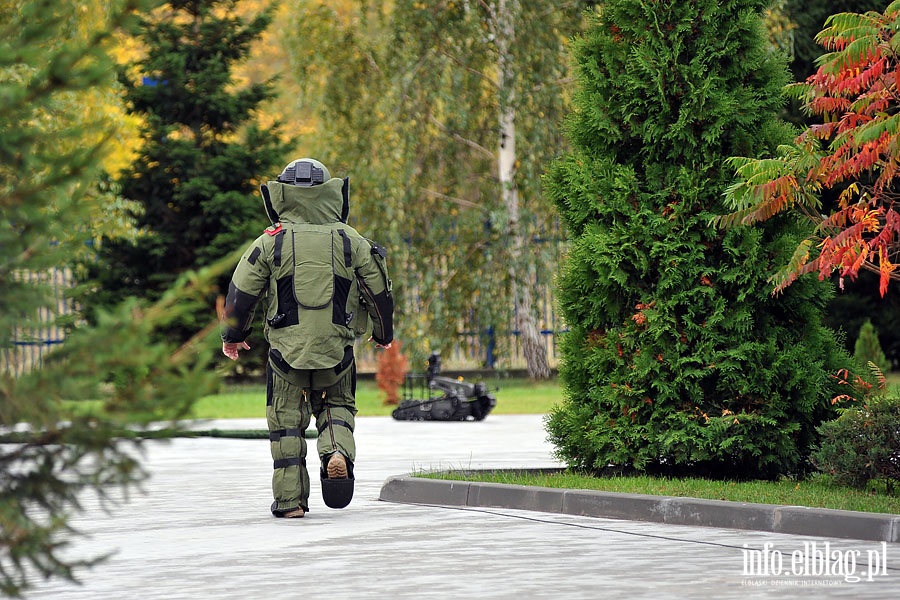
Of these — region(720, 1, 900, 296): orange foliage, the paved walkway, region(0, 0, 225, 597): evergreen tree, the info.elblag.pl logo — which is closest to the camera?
region(0, 0, 225, 597): evergreen tree

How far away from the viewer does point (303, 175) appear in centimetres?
1055

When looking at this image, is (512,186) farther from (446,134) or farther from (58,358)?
(58,358)

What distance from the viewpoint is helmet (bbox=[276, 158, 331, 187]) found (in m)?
10.6

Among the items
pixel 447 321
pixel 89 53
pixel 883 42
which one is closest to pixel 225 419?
pixel 447 321

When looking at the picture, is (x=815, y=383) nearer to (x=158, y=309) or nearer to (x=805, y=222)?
(x=805, y=222)

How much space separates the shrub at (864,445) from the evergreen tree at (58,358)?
6.55 metres

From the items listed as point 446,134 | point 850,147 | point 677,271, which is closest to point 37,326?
point 850,147

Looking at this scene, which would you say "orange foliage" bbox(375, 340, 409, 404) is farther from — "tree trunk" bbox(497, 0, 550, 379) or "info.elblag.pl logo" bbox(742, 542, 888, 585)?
"info.elblag.pl logo" bbox(742, 542, 888, 585)

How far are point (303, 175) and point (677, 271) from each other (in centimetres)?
274

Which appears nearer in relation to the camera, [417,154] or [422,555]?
[422,555]

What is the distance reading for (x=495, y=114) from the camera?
28.9m

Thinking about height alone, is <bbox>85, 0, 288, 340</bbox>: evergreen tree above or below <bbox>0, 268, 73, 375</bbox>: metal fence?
above

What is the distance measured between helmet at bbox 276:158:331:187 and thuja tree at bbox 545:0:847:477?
2.06 meters

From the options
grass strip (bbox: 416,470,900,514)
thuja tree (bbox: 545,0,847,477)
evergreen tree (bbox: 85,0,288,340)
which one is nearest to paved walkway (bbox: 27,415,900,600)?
grass strip (bbox: 416,470,900,514)
